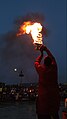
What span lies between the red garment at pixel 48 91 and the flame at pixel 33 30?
2.43ft

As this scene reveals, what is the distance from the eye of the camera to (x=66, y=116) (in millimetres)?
8266

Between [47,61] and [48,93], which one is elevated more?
[47,61]

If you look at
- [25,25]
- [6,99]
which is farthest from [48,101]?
[6,99]

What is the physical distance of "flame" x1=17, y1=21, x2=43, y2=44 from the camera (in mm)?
6909

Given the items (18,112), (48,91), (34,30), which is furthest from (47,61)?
(18,112)

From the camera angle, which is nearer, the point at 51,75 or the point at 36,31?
the point at 51,75

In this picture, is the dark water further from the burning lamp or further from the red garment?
the red garment

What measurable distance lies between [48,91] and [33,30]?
4.70 ft

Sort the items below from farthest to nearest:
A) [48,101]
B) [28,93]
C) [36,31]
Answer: [28,93] → [36,31] → [48,101]

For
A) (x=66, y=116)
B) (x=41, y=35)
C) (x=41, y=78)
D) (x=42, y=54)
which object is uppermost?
(x=41, y=35)

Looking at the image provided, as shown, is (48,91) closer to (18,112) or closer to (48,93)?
(48,93)

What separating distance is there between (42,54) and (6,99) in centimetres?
3303

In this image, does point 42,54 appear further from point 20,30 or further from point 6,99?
point 6,99

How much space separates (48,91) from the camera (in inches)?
244
